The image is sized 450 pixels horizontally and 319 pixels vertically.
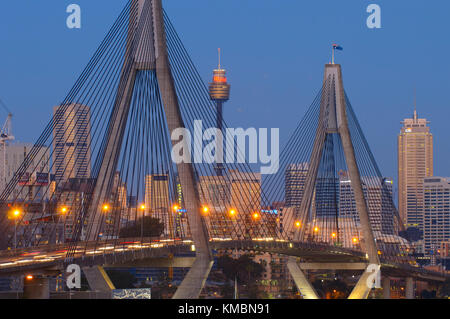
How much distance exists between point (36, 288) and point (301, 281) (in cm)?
3389

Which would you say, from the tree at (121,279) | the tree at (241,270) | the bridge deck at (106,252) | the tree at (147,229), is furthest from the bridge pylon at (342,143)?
the tree at (241,270)

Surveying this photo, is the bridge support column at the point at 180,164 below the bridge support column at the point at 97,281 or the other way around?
the other way around

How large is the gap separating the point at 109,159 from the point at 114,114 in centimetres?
202

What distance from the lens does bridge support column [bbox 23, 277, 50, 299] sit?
44.4 m

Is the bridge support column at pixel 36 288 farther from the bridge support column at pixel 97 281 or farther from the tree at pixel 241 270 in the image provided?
the tree at pixel 241 270

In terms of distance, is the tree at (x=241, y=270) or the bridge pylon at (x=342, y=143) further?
the tree at (x=241, y=270)

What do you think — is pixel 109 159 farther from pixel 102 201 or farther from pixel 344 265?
pixel 344 265

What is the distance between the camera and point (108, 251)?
4553 centimetres

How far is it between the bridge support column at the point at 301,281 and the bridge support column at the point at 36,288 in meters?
33.5

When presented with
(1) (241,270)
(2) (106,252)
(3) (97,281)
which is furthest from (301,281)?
(1) (241,270)

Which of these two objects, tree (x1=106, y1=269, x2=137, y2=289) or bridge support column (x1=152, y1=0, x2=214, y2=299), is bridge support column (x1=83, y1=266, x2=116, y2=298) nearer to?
bridge support column (x1=152, y1=0, x2=214, y2=299)

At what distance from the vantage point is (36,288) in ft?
148

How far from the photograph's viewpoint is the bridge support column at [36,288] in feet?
146
